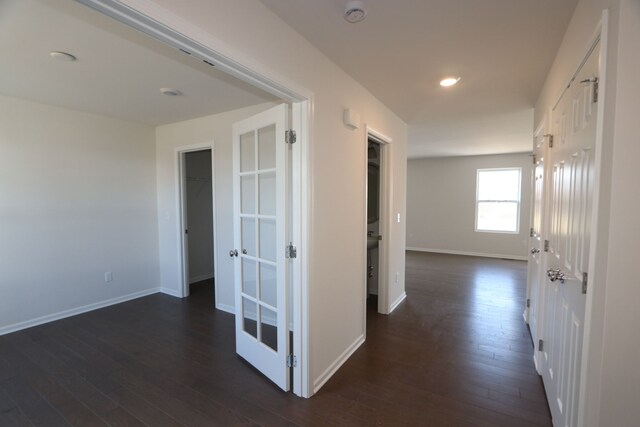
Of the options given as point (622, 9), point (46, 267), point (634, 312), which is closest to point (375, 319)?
point (634, 312)

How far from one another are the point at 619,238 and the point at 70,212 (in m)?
4.76

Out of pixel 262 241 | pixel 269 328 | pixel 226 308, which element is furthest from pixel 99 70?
pixel 226 308

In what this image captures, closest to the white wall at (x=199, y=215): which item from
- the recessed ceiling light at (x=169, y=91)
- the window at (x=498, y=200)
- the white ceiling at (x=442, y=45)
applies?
the recessed ceiling light at (x=169, y=91)

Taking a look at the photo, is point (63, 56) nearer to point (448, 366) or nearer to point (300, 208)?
point (300, 208)

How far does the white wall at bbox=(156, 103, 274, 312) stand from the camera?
361 centimetres

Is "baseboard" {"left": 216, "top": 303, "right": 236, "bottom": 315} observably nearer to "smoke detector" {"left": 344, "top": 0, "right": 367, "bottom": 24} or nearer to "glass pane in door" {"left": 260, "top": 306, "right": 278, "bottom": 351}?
"glass pane in door" {"left": 260, "top": 306, "right": 278, "bottom": 351}

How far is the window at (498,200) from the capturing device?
22.7ft

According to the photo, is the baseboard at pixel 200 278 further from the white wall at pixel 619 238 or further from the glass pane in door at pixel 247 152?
the white wall at pixel 619 238

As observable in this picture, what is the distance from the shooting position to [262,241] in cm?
238

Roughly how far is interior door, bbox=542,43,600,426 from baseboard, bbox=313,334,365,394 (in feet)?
4.76

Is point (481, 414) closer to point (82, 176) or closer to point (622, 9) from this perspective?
point (622, 9)

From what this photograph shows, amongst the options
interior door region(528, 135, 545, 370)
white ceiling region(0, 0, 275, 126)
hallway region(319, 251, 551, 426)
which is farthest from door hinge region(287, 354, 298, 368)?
white ceiling region(0, 0, 275, 126)

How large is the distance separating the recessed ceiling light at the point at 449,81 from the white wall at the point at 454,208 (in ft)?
17.1

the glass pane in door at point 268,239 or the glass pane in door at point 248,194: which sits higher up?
the glass pane in door at point 248,194
